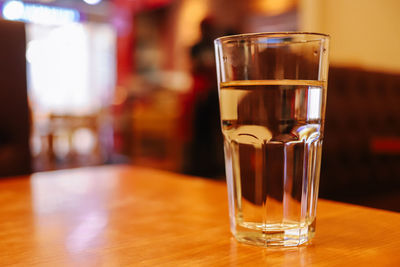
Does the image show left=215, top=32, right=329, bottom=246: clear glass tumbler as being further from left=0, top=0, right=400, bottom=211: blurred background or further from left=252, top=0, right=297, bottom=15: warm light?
left=252, top=0, right=297, bottom=15: warm light

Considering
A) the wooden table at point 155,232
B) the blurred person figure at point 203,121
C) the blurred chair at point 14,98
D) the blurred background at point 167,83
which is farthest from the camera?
the blurred person figure at point 203,121

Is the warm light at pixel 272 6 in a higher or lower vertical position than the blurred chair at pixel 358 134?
higher

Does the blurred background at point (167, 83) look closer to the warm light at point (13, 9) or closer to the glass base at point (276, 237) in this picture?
the warm light at point (13, 9)

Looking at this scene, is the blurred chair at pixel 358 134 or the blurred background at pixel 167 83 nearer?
the blurred background at pixel 167 83

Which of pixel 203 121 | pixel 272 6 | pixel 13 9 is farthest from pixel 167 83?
pixel 13 9

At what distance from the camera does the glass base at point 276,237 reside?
34cm

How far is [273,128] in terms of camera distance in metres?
0.35

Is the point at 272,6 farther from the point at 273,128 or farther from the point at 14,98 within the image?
the point at 273,128

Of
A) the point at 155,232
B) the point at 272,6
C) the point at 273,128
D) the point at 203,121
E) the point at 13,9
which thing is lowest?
the point at 203,121

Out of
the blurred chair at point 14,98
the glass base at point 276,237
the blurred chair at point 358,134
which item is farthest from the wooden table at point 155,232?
the blurred chair at point 358,134

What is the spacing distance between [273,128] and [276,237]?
0.30 ft

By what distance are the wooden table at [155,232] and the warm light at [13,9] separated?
7.17 metres

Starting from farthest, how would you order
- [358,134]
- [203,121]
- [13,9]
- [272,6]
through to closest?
[13,9]
[272,6]
[203,121]
[358,134]

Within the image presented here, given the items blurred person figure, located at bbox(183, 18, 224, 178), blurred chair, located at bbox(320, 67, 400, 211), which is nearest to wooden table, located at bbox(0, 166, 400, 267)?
blurred chair, located at bbox(320, 67, 400, 211)
